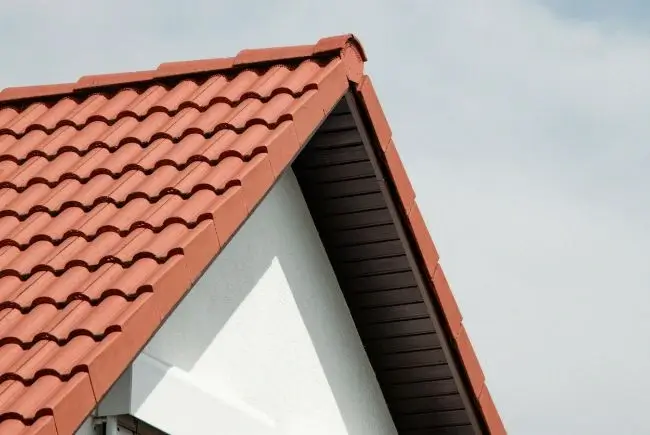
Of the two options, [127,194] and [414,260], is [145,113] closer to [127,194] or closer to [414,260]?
[127,194]

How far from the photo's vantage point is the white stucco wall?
6.96 m

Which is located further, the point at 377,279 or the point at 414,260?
the point at 377,279

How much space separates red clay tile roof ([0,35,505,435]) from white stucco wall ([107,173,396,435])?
503 millimetres

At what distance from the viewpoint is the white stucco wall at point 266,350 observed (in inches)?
274

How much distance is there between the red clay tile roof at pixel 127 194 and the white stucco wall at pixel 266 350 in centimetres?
50

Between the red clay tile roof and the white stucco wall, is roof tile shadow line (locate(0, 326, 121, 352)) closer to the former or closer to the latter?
the red clay tile roof

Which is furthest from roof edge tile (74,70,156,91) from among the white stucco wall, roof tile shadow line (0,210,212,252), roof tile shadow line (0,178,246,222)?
roof tile shadow line (0,210,212,252)

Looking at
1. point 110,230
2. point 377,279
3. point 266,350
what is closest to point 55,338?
point 110,230

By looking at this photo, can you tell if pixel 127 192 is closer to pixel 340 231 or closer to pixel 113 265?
pixel 113 265

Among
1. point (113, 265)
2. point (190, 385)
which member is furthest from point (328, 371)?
point (113, 265)

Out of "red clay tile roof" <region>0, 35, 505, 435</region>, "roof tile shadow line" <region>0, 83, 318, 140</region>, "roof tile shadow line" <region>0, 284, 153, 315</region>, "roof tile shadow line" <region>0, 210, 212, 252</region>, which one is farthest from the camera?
"roof tile shadow line" <region>0, 83, 318, 140</region>

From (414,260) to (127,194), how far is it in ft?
6.81

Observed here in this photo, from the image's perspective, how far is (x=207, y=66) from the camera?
323 inches

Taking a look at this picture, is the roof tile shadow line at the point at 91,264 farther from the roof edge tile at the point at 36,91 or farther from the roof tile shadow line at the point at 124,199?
the roof edge tile at the point at 36,91
